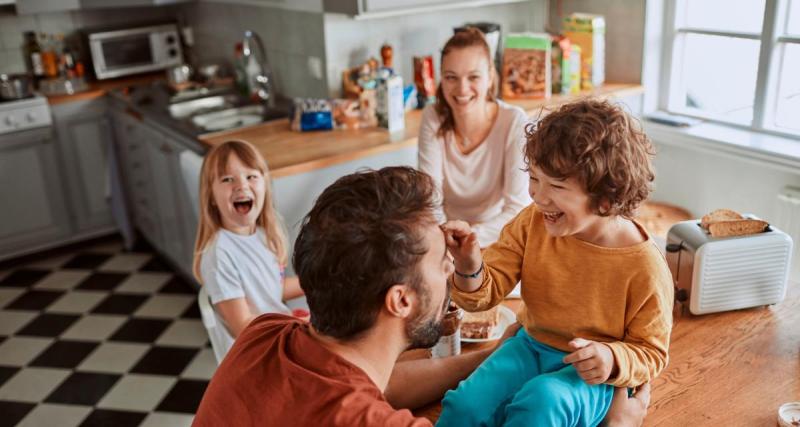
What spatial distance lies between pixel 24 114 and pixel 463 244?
3.15 metres

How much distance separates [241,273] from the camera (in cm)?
189

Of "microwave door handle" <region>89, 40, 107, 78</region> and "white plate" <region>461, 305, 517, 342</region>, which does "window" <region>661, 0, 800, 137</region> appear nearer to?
"white plate" <region>461, 305, 517, 342</region>

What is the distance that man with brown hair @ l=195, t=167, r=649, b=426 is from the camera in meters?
1.01

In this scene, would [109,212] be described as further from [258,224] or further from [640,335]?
[640,335]

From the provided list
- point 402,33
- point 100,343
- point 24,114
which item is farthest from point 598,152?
point 24,114

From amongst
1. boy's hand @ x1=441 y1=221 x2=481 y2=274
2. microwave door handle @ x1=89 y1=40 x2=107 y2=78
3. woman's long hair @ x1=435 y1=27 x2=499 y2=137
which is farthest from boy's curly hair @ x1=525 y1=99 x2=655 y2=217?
microwave door handle @ x1=89 y1=40 x2=107 y2=78

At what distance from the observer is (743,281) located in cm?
163

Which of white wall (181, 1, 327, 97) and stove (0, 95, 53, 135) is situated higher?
white wall (181, 1, 327, 97)

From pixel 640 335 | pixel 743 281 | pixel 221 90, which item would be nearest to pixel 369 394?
pixel 640 335

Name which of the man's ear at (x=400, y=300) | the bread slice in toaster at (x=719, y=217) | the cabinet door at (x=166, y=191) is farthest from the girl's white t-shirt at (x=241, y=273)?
the cabinet door at (x=166, y=191)

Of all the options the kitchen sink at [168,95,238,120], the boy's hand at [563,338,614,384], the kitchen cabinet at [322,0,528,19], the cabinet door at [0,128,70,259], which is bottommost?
the cabinet door at [0,128,70,259]

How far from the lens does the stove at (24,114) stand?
362 centimetres

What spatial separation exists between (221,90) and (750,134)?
2.37m

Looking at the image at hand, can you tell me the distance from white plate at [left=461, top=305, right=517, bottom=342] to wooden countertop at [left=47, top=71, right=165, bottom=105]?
9.72 feet
